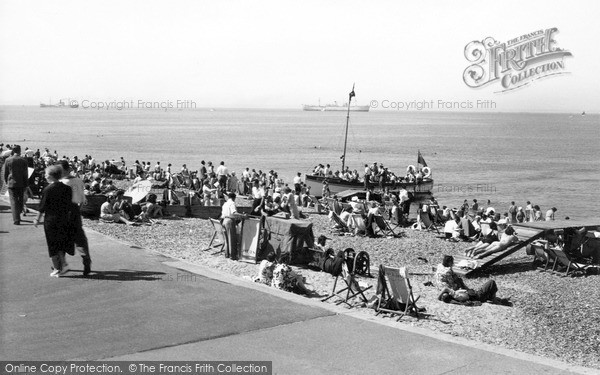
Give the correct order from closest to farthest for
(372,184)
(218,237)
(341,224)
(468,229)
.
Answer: (218,237) < (468,229) < (341,224) < (372,184)

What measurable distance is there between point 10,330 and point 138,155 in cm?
7824

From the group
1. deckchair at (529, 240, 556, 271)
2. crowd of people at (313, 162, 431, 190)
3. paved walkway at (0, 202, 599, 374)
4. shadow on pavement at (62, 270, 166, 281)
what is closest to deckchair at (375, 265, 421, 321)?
paved walkway at (0, 202, 599, 374)

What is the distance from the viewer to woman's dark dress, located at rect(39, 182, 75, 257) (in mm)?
8695

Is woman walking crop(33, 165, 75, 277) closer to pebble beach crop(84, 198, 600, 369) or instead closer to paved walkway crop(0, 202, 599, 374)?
paved walkway crop(0, 202, 599, 374)

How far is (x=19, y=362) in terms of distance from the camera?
6.05 m

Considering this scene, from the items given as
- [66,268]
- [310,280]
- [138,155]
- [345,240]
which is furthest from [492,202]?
[138,155]

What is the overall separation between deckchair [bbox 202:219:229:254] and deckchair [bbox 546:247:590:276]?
6.98m

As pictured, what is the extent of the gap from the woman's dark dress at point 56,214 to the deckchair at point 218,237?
4.74 m

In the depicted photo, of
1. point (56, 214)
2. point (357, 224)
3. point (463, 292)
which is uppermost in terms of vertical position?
point (56, 214)

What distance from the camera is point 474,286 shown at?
13.1 meters

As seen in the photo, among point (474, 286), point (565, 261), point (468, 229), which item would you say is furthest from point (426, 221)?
point (474, 286)

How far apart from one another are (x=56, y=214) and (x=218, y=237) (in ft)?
20.2

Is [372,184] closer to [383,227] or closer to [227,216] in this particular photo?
[383,227]

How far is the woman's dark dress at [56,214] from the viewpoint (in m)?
8.70
